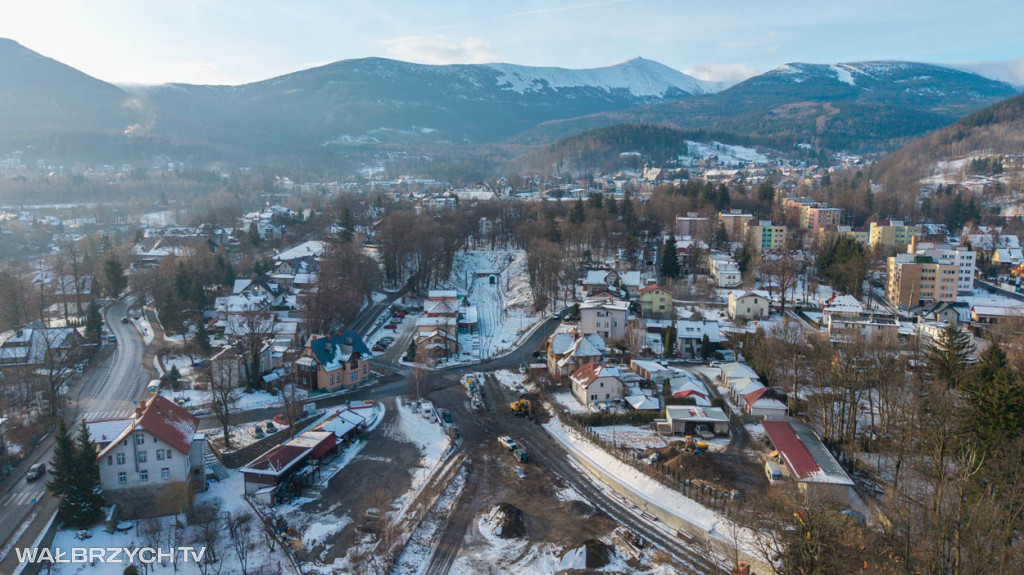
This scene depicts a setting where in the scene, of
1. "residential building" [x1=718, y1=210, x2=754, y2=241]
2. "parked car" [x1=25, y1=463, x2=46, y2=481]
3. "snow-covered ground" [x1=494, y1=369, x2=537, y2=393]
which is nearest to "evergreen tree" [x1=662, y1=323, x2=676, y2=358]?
"snow-covered ground" [x1=494, y1=369, x2=537, y2=393]

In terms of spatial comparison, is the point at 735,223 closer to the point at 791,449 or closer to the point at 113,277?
the point at 791,449

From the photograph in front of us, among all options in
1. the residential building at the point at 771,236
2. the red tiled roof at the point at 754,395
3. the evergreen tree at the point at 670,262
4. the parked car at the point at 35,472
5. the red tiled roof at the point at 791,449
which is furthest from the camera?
the residential building at the point at 771,236

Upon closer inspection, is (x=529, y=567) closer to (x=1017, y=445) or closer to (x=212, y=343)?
(x=1017, y=445)

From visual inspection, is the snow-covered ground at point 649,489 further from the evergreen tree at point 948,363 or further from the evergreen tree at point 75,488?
the evergreen tree at point 75,488

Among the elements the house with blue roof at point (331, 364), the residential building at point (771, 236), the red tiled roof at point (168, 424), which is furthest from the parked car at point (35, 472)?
the residential building at point (771, 236)

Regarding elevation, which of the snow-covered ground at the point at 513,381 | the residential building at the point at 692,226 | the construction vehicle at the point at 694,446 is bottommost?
the snow-covered ground at the point at 513,381
